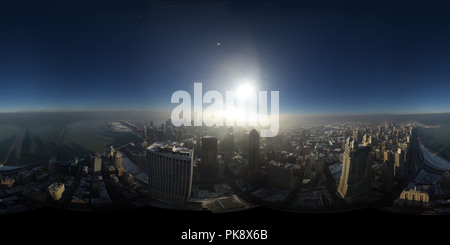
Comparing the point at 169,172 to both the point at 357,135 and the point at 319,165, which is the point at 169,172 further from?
the point at 357,135

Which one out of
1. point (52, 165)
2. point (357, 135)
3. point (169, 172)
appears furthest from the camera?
point (52, 165)

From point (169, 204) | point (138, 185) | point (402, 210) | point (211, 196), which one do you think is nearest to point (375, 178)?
point (402, 210)

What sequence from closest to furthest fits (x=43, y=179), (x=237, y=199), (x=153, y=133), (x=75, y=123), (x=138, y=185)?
(x=237, y=199) < (x=138, y=185) < (x=43, y=179) < (x=153, y=133) < (x=75, y=123)

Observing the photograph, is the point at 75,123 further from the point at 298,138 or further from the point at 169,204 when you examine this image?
the point at 298,138

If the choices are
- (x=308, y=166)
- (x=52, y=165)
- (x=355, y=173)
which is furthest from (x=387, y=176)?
(x=52, y=165)

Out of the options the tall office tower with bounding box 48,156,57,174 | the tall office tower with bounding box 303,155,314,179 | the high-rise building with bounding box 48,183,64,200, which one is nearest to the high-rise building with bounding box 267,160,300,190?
the tall office tower with bounding box 303,155,314,179
